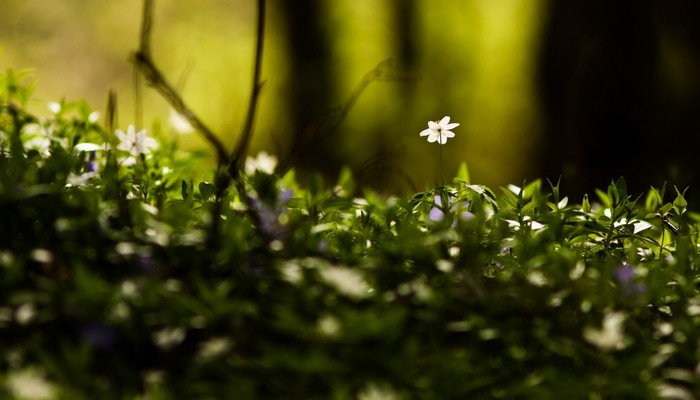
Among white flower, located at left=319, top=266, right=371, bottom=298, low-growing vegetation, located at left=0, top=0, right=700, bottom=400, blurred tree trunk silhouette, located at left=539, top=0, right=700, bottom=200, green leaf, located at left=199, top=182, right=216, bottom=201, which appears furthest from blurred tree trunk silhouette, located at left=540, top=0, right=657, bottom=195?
white flower, located at left=319, top=266, right=371, bottom=298

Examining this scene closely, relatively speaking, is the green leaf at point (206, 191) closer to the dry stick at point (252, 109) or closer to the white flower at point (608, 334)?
the dry stick at point (252, 109)

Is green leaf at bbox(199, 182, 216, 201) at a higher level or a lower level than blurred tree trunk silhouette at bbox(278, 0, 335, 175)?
lower

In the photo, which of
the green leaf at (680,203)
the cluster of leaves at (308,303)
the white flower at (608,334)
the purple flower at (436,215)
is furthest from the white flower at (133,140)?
the green leaf at (680,203)

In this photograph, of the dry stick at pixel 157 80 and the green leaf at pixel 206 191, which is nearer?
the dry stick at pixel 157 80

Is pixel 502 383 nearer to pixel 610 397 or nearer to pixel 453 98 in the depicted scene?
pixel 610 397

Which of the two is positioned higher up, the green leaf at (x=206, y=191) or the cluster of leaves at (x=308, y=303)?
the green leaf at (x=206, y=191)

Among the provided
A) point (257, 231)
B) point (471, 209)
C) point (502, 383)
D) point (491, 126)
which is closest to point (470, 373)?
point (502, 383)

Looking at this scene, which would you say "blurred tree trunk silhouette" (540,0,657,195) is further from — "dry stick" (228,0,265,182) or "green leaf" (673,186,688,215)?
"dry stick" (228,0,265,182)
